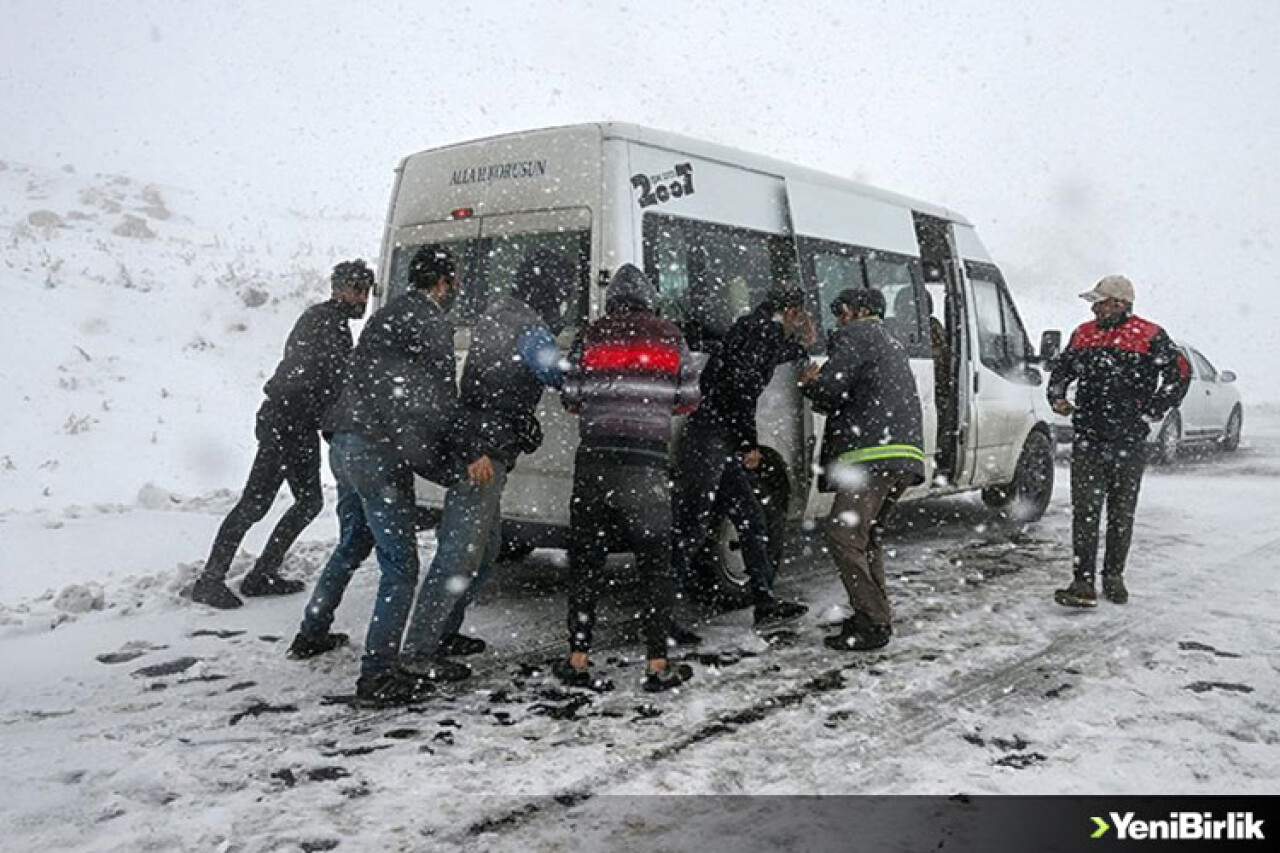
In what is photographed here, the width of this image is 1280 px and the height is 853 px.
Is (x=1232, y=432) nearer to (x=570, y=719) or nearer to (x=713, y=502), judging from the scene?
(x=713, y=502)

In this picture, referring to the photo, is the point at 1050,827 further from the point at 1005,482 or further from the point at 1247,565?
the point at 1005,482

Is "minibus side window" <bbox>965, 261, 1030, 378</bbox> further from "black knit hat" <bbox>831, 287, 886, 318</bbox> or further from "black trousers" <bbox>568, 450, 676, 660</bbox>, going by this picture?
"black trousers" <bbox>568, 450, 676, 660</bbox>

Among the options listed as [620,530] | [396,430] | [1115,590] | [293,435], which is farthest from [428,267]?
[1115,590]

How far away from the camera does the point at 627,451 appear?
167 inches

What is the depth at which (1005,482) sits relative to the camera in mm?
8484

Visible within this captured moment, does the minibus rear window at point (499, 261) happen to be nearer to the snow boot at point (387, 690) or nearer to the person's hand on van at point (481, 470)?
the person's hand on van at point (481, 470)

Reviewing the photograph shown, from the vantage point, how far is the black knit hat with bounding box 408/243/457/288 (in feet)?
13.7

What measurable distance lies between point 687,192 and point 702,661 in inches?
102

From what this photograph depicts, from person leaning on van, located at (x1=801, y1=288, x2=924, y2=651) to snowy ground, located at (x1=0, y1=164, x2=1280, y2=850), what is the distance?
0.28m

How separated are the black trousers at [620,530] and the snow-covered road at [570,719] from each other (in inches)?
12.7

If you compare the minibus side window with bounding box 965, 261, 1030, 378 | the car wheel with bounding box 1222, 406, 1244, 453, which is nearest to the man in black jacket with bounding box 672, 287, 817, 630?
the minibus side window with bounding box 965, 261, 1030, 378

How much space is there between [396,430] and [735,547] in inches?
98.0

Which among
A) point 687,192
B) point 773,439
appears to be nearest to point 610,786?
point 773,439

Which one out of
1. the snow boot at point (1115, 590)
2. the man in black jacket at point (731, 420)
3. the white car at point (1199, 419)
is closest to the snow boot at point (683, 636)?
the man in black jacket at point (731, 420)
